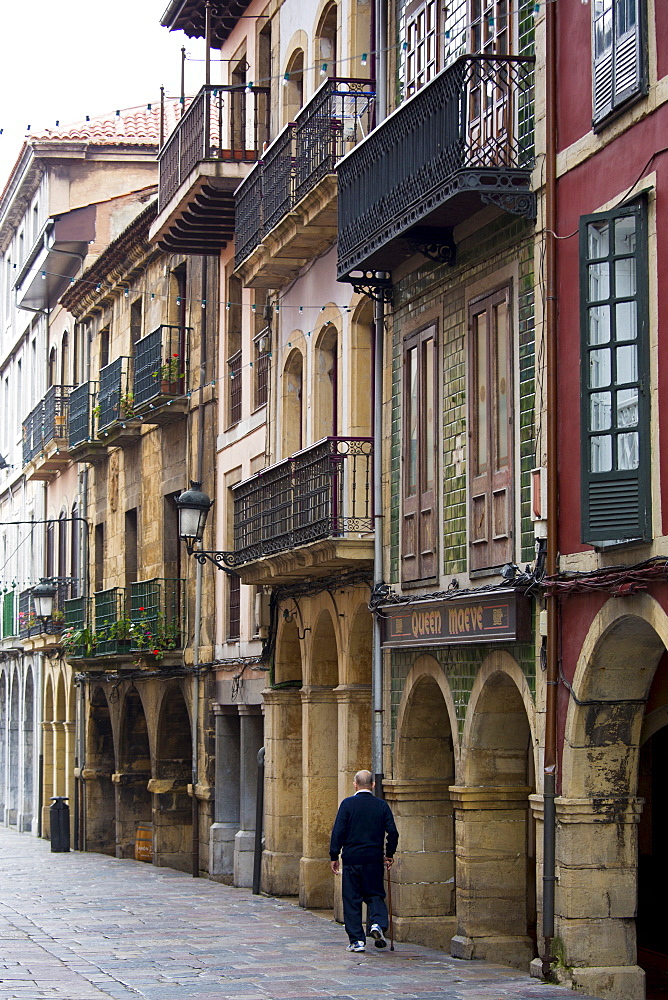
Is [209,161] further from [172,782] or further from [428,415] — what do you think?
[172,782]

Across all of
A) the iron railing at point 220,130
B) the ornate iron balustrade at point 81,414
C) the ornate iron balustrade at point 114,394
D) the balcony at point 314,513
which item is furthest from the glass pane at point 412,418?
the ornate iron balustrade at point 81,414

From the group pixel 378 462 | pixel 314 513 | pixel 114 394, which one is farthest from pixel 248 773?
pixel 114 394

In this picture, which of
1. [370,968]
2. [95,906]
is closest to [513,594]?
[370,968]

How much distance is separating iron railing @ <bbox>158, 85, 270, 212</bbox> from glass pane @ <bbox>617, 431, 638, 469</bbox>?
12.1 metres

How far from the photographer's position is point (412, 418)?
1712 centimetres

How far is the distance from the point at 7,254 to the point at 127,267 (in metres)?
18.9

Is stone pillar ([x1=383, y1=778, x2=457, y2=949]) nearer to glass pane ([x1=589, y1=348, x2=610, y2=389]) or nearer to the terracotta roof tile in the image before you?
glass pane ([x1=589, y1=348, x2=610, y2=389])

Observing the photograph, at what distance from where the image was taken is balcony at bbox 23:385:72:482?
38188 millimetres

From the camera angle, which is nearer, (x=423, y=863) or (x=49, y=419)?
(x=423, y=863)

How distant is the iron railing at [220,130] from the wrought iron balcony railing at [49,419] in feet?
44.3

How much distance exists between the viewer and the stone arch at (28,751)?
43250mm

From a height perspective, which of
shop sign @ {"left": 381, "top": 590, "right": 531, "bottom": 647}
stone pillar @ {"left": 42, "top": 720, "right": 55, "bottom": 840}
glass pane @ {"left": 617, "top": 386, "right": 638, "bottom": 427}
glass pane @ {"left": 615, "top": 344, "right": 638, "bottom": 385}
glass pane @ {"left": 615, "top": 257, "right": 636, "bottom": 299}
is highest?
glass pane @ {"left": 615, "top": 257, "right": 636, "bottom": 299}

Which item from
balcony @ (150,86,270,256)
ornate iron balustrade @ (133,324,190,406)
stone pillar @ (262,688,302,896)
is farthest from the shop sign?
ornate iron balustrade @ (133,324,190,406)

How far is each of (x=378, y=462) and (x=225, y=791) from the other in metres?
9.92
